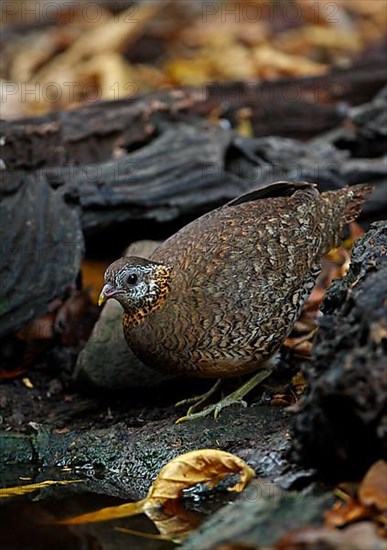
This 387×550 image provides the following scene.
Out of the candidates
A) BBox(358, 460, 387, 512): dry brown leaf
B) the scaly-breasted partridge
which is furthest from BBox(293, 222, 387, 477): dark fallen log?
the scaly-breasted partridge

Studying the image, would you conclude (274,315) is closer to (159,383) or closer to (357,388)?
(159,383)

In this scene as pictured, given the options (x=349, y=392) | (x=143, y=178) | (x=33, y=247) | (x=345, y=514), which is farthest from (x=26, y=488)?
(x=143, y=178)

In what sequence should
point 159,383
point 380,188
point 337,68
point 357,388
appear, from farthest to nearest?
point 337,68 < point 380,188 < point 159,383 < point 357,388

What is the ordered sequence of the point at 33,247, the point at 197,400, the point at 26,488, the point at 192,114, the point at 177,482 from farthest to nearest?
the point at 192,114
the point at 33,247
the point at 197,400
the point at 26,488
the point at 177,482

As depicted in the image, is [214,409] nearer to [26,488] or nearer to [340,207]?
[26,488]

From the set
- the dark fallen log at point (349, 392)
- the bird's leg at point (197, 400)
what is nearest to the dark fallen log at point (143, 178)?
the bird's leg at point (197, 400)

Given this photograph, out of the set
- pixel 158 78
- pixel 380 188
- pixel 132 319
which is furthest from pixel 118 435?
pixel 158 78
